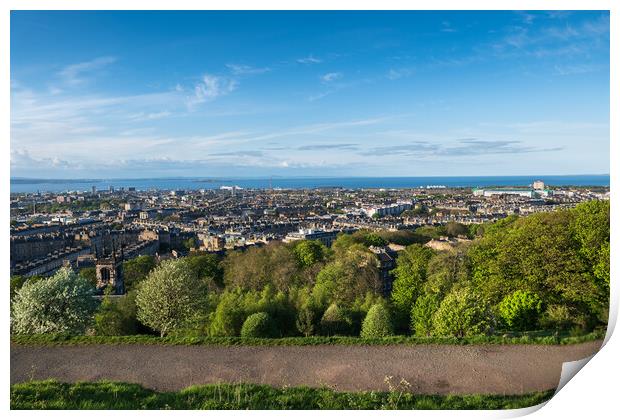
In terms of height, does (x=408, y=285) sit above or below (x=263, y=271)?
above

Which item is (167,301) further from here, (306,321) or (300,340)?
(300,340)

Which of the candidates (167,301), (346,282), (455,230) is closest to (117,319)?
(167,301)

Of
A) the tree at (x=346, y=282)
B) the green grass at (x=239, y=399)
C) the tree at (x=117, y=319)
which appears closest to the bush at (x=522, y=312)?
the green grass at (x=239, y=399)

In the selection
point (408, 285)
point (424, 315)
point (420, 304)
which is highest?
point (420, 304)

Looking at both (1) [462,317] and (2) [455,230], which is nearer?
(1) [462,317]

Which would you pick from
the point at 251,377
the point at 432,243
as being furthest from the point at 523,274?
the point at 432,243

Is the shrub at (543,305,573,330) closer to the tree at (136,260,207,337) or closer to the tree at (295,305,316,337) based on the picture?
the tree at (295,305,316,337)

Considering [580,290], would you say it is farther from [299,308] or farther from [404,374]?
[299,308]

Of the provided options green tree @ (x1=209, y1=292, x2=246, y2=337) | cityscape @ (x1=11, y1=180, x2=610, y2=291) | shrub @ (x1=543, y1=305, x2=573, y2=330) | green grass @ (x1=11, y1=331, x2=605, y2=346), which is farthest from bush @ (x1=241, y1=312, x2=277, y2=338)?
cityscape @ (x1=11, y1=180, x2=610, y2=291)
